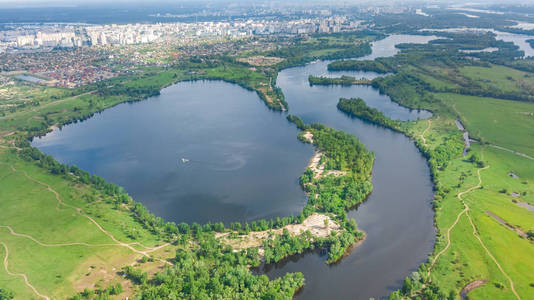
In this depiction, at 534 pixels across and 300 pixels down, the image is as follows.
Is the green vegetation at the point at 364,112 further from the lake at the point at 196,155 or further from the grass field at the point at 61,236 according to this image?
the grass field at the point at 61,236

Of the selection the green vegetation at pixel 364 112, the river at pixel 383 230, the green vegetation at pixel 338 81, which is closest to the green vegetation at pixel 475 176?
the river at pixel 383 230

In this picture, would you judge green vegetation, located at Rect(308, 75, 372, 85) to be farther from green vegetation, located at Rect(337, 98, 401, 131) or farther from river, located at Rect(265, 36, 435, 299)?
river, located at Rect(265, 36, 435, 299)

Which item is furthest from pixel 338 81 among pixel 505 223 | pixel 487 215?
pixel 505 223

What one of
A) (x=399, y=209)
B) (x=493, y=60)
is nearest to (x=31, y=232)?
(x=399, y=209)

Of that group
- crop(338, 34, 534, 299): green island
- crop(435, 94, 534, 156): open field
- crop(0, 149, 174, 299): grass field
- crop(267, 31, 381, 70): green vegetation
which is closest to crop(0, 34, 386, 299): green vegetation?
crop(0, 149, 174, 299): grass field

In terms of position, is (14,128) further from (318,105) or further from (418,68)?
(418,68)

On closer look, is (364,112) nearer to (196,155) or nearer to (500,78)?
(196,155)
